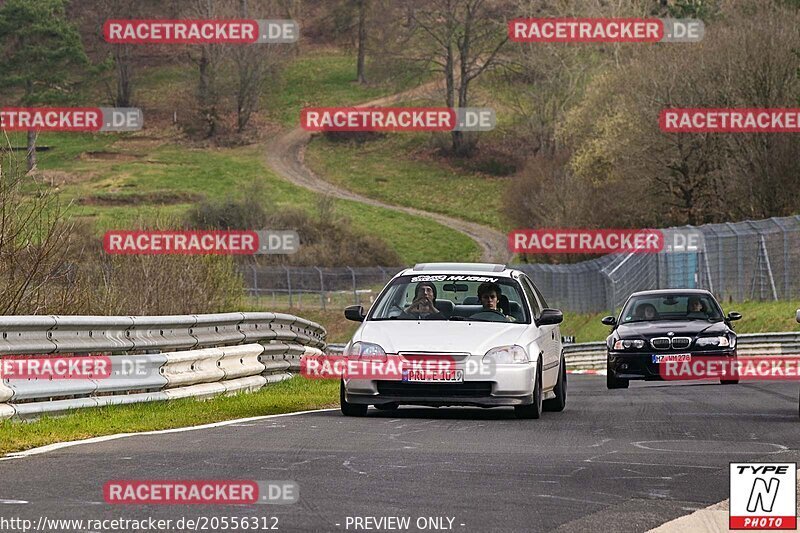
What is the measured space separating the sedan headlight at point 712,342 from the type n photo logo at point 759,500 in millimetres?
14562

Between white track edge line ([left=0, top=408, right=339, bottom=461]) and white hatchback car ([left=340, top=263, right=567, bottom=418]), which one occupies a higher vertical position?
white hatchback car ([left=340, top=263, right=567, bottom=418])

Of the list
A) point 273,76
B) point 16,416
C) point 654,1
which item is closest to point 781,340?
point 16,416

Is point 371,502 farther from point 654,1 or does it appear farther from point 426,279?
point 654,1

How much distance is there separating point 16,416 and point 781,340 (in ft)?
73.4

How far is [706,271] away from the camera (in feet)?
142

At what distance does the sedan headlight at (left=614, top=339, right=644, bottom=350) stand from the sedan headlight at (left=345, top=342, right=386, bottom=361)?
795 centimetres

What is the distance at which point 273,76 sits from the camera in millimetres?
122250

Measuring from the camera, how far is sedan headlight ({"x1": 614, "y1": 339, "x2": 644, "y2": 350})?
73.5 ft
